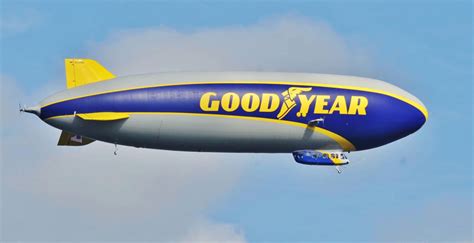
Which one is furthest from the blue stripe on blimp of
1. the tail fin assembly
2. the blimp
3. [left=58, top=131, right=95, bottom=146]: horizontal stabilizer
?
[left=58, top=131, right=95, bottom=146]: horizontal stabilizer

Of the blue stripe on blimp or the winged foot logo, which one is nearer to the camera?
the blue stripe on blimp

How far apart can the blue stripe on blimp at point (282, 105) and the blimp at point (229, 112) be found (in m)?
0.05

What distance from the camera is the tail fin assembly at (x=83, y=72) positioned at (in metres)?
89.3

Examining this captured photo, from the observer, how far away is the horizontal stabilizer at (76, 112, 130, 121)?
86.2 meters

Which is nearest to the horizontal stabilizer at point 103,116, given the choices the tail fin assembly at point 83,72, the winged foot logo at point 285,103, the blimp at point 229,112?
the blimp at point 229,112

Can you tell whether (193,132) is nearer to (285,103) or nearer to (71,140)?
(285,103)

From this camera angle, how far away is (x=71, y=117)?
86.5 meters

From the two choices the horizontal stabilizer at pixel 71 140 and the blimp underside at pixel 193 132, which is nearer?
the blimp underside at pixel 193 132

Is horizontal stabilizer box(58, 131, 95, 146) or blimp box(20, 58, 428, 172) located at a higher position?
blimp box(20, 58, 428, 172)

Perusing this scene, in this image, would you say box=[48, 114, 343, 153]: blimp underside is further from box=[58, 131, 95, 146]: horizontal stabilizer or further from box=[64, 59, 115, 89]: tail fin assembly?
box=[64, 59, 115, 89]: tail fin assembly

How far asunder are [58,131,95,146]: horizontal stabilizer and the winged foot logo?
7.67m

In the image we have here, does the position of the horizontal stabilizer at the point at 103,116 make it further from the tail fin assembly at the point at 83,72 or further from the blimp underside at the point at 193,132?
the tail fin assembly at the point at 83,72

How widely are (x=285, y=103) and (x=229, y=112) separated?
3.05 meters

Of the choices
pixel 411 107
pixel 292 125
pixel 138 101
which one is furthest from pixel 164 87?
pixel 411 107
